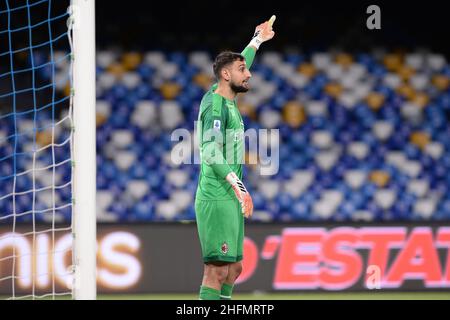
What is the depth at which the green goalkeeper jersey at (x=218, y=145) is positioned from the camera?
4.47 metres

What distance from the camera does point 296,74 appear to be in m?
8.46

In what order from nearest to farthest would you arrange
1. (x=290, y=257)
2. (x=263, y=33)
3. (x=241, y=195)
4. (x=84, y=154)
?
(x=84, y=154)
(x=241, y=195)
(x=263, y=33)
(x=290, y=257)

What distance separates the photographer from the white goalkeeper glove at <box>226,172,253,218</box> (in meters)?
4.36

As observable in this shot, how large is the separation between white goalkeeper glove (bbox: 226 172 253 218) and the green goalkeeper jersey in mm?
40

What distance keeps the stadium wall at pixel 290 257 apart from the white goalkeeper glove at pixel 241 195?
295 cm

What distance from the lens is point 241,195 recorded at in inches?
172

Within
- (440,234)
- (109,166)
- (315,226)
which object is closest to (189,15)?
(109,166)

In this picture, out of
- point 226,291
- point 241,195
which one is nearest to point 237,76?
point 241,195

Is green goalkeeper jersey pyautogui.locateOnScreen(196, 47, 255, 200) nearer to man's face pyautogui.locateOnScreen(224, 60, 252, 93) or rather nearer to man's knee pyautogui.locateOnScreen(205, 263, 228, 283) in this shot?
man's face pyautogui.locateOnScreen(224, 60, 252, 93)

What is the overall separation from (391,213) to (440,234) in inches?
27.8

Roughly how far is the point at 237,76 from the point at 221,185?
0.54 m

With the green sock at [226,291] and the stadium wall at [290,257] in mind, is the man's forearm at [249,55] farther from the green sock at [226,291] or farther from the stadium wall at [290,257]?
the stadium wall at [290,257]

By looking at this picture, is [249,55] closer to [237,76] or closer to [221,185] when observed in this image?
[237,76]
